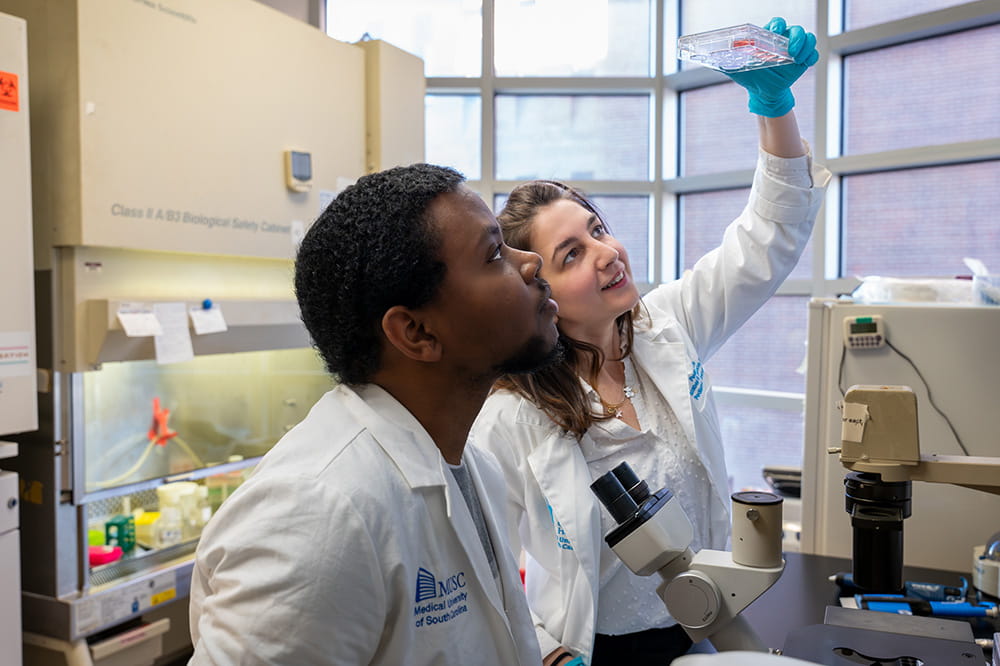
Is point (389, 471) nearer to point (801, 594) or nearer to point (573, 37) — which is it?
point (801, 594)

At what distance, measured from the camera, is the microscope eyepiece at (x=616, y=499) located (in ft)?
3.02

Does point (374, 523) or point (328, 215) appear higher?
point (328, 215)

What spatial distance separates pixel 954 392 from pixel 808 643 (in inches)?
41.2

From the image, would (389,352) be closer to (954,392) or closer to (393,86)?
(954,392)

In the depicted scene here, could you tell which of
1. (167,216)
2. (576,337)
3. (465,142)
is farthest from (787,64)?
(465,142)

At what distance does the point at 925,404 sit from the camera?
1.89 metres

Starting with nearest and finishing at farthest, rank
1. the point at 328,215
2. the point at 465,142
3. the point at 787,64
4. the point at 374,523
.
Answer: the point at 374,523
the point at 328,215
the point at 787,64
the point at 465,142

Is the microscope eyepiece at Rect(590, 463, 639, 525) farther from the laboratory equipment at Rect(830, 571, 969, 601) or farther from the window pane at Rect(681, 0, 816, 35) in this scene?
the window pane at Rect(681, 0, 816, 35)

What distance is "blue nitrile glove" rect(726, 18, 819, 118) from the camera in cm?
145

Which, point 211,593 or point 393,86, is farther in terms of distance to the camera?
point 393,86

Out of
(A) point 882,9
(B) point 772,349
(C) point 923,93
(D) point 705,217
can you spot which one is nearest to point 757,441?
(B) point 772,349

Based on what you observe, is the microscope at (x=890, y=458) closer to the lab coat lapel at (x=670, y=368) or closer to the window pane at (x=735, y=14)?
the lab coat lapel at (x=670, y=368)

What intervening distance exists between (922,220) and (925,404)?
1.45 m

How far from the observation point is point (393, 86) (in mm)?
2873
